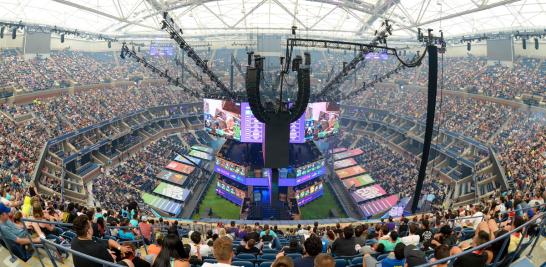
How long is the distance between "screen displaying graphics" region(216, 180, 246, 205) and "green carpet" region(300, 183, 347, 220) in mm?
4878

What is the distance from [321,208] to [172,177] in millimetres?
13420

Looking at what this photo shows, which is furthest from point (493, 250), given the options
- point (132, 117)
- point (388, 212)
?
point (132, 117)

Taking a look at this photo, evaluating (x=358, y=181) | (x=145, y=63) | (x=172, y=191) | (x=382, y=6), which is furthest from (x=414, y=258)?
(x=382, y=6)

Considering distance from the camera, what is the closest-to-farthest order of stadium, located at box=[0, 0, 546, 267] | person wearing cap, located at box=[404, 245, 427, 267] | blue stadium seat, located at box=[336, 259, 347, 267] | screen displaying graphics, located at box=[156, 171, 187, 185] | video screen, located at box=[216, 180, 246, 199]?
person wearing cap, located at box=[404, 245, 427, 267]
blue stadium seat, located at box=[336, 259, 347, 267]
stadium, located at box=[0, 0, 546, 267]
video screen, located at box=[216, 180, 246, 199]
screen displaying graphics, located at box=[156, 171, 187, 185]

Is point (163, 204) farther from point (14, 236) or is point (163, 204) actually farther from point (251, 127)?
point (14, 236)

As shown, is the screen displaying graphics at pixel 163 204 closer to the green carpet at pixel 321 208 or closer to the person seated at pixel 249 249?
the green carpet at pixel 321 208

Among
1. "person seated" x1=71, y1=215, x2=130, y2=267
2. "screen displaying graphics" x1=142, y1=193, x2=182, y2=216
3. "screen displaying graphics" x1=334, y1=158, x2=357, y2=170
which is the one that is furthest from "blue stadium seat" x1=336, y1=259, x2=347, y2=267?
"screen displaying graphics" x1=334, y1=158, x2=357, y2=170

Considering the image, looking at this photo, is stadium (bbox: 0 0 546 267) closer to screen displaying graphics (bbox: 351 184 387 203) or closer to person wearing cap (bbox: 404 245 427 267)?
screen displaying graphics (bbox: 351 184 387 203)

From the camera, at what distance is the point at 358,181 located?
1310 inches

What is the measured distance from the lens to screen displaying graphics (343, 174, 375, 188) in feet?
107

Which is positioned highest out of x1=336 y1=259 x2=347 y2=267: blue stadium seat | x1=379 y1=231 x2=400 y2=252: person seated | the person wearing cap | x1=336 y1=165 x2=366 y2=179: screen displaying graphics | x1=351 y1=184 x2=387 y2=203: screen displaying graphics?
the person wearing cap

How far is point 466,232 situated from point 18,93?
35.9 meters

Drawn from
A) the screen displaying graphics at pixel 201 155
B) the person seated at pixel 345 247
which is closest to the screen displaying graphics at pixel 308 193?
the screen displaying graphics at pixel 201 155

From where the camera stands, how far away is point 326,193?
33.7m
